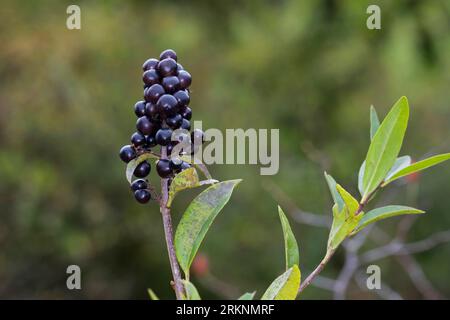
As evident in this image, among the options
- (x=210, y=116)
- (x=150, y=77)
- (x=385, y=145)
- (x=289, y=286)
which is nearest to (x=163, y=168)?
(x=150, y=77)

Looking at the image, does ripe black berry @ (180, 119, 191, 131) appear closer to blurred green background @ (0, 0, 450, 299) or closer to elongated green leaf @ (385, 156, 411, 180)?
elongated green leaf @ (385, 156, 411, 180)

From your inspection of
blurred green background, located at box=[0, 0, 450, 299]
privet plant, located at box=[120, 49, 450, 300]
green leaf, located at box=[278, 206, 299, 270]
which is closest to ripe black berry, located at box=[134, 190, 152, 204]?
privet plant, located at box=[120, 49, 450, 300]

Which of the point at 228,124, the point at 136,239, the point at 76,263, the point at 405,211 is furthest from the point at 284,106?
the point at 405,211

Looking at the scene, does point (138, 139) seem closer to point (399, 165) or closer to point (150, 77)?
point (150, 77)

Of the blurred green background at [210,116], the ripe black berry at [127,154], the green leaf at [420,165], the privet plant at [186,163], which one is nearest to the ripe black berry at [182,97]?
the privet plant at [186,163]

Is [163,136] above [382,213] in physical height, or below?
above
